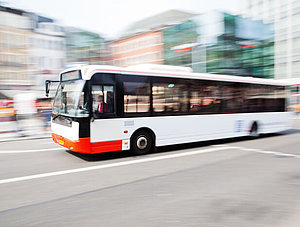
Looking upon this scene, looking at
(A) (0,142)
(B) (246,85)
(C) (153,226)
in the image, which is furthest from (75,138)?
(B) (246,85)

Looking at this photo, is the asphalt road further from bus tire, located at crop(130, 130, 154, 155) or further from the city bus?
the city bus

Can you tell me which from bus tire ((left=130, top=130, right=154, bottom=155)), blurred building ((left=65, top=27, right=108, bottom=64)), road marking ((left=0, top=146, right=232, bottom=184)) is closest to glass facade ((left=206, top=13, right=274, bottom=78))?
blurred building ((left=65, top=27, right=108, bottom=64))

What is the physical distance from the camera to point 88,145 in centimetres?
700

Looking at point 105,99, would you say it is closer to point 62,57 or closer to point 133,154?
point 133,154

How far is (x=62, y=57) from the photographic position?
50.4 meters

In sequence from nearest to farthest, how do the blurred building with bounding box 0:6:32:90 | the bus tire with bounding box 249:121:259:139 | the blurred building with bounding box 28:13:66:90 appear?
the bus tire with bounding box 249:121:259:139
the blurred building with bounding box 0:6:32:90
the blurred building with bounding box 28:13:66:90

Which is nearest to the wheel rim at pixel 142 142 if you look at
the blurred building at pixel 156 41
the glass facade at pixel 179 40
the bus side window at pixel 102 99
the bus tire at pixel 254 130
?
the bus side window at pixel 102 99

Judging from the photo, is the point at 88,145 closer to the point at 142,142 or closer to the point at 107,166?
the point at 107,166

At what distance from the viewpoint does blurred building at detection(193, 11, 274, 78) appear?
136ft

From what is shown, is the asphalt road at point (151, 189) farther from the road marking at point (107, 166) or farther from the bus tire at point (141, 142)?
the bus tire at point (141, 142)

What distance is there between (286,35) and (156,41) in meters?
26.9

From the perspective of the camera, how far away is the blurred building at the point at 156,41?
4791 cm

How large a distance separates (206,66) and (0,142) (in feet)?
118

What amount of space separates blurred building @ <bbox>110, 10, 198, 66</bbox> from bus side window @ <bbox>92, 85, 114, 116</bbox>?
132 feet
